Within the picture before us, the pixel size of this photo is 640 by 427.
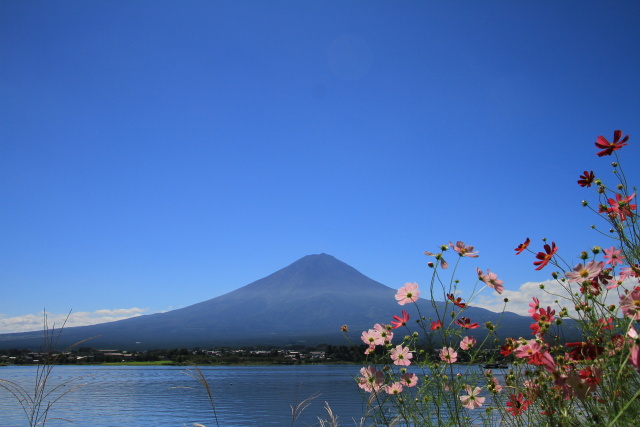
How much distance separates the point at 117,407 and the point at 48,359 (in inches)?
1419

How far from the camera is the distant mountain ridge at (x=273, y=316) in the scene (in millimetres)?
133875

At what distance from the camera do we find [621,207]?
202 cm

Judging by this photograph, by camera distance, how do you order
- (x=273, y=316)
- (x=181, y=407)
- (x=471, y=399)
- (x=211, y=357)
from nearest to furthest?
(x=471, y=399) → (x=181, y=407) → (x=211, y=357) → (x=273, y=316)

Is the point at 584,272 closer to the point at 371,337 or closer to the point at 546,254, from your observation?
the point at 546,254

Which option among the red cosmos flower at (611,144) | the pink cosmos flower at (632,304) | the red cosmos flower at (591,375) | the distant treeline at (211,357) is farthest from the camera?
the distant treeline at (211,357)

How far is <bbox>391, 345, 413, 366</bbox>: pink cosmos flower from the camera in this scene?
2271mm

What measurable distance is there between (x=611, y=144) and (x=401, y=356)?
1203mm

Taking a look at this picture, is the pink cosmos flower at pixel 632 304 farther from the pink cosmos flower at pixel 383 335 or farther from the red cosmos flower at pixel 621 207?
the pink cosmos flower at pixel 383 335

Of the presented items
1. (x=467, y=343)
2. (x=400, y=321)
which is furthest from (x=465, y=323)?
(x=400, y=321)

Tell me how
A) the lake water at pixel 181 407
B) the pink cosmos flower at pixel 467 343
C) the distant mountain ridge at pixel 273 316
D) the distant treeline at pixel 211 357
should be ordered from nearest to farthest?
the pink cosmos flower at pixel 467 343 < the lake water at pixel 181 407 < the distant treeline at pixel 211 357 < the distant mountain ridge at pixel 273 316

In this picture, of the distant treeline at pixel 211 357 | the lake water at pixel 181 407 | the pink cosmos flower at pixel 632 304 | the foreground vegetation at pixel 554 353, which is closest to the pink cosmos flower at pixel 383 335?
the foreground vegetation at pixel 554 353

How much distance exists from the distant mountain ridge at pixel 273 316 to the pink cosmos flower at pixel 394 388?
4569 inches

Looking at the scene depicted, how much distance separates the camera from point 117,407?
3412 centimetres

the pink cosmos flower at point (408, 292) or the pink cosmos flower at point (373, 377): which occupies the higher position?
the pink cosmos flower at point (408, 292)
